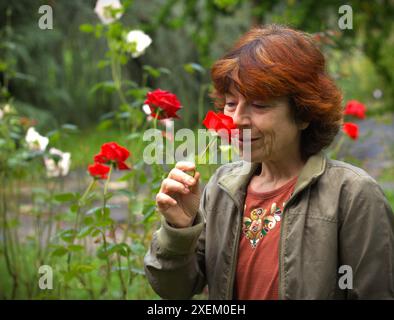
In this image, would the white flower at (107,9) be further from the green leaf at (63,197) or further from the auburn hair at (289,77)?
the auburn hair at (289,77)

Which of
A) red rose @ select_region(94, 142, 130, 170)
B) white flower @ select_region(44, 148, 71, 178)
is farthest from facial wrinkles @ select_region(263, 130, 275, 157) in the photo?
white flower @ select_region(44, 148, 71, 178)

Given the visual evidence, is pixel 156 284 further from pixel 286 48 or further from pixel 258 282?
pixel 286 48

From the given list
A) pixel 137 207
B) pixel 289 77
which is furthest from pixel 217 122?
pixel 137 207

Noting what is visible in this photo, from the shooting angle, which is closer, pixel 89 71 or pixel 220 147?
pixel 220 147

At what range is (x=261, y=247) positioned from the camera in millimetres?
1515

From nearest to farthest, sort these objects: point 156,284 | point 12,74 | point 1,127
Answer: point 156,284, point 1,127, point 12,74

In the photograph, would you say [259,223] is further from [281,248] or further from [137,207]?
[137,207]

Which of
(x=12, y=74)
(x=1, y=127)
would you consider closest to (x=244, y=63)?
(x=1, y=127)

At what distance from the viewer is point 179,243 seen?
1.47 meters

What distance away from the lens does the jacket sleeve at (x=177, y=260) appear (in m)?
1.46

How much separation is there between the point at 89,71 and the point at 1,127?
21.0ft

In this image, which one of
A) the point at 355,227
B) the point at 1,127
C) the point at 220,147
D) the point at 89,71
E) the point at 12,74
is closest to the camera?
the point at 355,227

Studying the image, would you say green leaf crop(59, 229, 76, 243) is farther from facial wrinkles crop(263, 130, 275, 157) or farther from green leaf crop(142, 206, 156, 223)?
facial wrinkles crop(263, 130, 275, 157)

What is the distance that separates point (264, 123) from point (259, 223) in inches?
9.8
